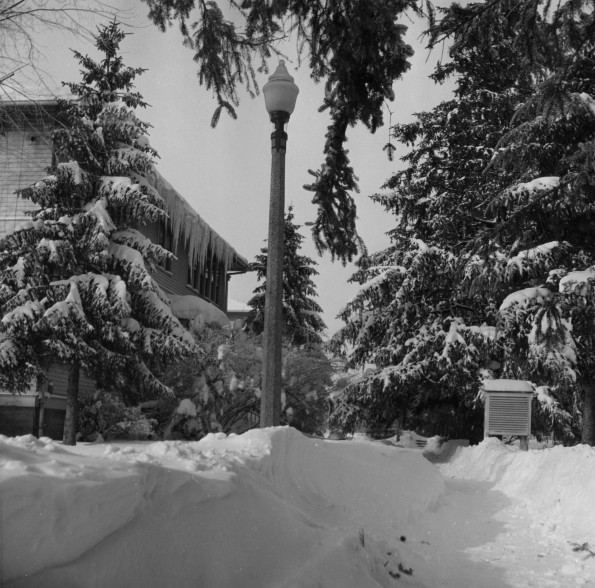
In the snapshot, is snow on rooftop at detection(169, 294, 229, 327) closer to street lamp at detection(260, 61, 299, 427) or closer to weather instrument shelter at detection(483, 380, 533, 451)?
weather instrument shelter at detection(483, 380, 533, 451)

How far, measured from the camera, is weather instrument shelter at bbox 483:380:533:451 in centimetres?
1298

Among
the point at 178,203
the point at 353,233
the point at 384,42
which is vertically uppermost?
the point at 178,203

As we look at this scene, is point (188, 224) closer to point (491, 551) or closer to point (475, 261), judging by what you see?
point (475, 261)

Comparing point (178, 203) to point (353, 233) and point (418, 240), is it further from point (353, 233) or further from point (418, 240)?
point (353, 233)

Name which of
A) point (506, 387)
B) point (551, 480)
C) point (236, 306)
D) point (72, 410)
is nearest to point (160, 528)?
point (551, 480)

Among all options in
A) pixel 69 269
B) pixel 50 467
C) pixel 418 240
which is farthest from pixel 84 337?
pixel 50 467

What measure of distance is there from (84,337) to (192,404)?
3.62 m

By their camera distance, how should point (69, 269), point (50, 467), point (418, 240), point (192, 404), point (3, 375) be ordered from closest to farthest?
point (50, 467), point (3, 375), point (69, 269), point (192, 404), point (418, 240)

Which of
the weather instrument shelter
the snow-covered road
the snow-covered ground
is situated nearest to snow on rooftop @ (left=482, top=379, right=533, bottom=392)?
the weather instrument shelter

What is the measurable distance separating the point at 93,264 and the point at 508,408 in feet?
29.3

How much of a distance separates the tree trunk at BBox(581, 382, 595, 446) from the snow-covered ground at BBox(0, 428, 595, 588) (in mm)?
6013

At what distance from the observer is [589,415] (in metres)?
15.1

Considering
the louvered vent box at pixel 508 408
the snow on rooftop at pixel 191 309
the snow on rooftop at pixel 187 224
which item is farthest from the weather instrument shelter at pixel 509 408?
the snow on rooftop at pixel 191 309

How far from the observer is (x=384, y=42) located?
18.4 feet
